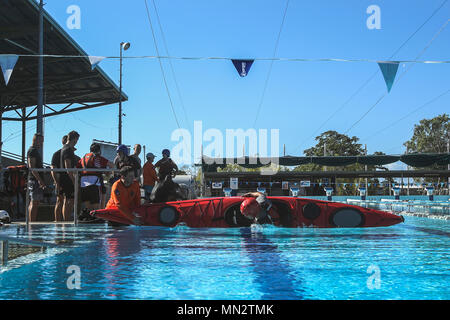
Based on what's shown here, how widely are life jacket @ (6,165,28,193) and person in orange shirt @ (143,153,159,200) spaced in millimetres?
2751

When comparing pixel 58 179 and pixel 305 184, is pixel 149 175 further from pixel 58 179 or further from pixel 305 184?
pixel 305 184

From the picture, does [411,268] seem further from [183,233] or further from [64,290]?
[183,233]

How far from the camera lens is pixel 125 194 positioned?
763 cm

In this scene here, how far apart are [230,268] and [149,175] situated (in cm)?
554

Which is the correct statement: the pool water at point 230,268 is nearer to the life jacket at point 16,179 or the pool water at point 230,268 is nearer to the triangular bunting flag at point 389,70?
the life jacket at point 16,179

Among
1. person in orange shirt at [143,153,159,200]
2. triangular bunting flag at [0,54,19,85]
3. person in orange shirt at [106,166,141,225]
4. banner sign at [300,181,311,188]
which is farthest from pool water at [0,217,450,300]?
banner sign at [300,181,311,188]

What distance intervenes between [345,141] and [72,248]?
204ft

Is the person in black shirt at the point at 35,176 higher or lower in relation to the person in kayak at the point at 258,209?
higher

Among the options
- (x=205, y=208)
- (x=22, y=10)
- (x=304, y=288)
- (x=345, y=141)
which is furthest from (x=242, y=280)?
(x=345, y=141)

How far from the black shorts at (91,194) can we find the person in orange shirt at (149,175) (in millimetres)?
1740

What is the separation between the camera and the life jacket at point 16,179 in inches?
279
